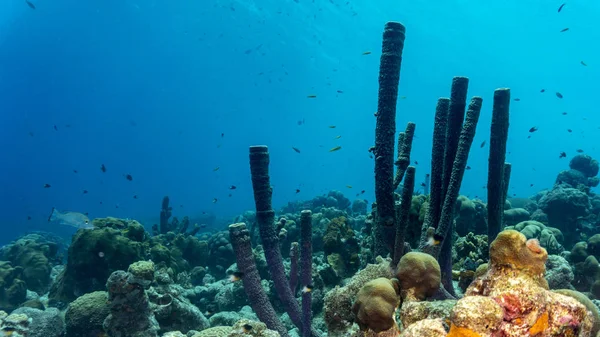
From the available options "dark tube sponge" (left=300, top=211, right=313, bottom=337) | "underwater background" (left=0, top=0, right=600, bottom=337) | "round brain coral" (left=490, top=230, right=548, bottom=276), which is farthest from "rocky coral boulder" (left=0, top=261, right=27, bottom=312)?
"round brain coral" (left=490, top=230, right=548, bottom=276)

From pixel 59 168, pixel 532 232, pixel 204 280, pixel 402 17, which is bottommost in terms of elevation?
pixel 204 280

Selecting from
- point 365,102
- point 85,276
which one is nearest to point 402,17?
point 365,102

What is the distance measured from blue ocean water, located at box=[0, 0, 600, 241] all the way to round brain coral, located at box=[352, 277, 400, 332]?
56.4 ft

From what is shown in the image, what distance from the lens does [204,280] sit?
1172 cm

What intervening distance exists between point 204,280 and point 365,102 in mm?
102147

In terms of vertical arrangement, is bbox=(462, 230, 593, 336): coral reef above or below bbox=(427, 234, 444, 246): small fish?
below

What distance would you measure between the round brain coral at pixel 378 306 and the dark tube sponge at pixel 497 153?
3.57 metres

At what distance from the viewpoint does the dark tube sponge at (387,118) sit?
541 centimetres

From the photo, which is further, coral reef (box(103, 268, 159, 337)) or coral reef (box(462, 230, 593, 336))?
coral reef (box(103, 268, 159, 337))

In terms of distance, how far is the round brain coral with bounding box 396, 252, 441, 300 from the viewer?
12.0 ft

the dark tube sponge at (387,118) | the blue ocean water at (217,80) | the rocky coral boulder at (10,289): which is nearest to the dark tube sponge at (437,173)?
the dark tube sponge at (387,118)

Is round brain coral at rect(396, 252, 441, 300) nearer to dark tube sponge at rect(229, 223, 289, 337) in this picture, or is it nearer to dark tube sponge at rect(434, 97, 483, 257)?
dark tube sponge at rect(434, 97, 483, 257)

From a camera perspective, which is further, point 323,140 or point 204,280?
point 323,140

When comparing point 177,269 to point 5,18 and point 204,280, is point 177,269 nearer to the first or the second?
point 204,280
